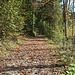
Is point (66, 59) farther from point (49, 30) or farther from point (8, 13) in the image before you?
point (49, 30)

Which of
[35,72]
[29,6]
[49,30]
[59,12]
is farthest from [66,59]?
[29,6]

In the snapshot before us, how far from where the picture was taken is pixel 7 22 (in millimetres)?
18266

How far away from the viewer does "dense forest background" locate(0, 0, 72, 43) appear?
18.4m

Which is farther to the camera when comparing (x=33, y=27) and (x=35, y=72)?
(x=33, y=27)

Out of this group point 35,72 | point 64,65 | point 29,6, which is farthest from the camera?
point 29,6

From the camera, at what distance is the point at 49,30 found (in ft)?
97.3

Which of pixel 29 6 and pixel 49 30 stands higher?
pixel 29 6

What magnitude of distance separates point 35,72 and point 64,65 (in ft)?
5.69

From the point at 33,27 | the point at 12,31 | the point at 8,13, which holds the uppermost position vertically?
the point at 8,13

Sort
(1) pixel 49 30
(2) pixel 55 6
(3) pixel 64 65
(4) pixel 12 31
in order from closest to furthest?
(3) pixel 64 65 → (4) pixel 12 31 → (1) pixel 49 30 → (2) pixel 55 6

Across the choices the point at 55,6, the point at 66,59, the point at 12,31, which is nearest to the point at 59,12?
the point at 55,6

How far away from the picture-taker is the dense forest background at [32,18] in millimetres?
18406

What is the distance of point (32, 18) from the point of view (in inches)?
1499

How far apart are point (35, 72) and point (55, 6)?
78.8ft
